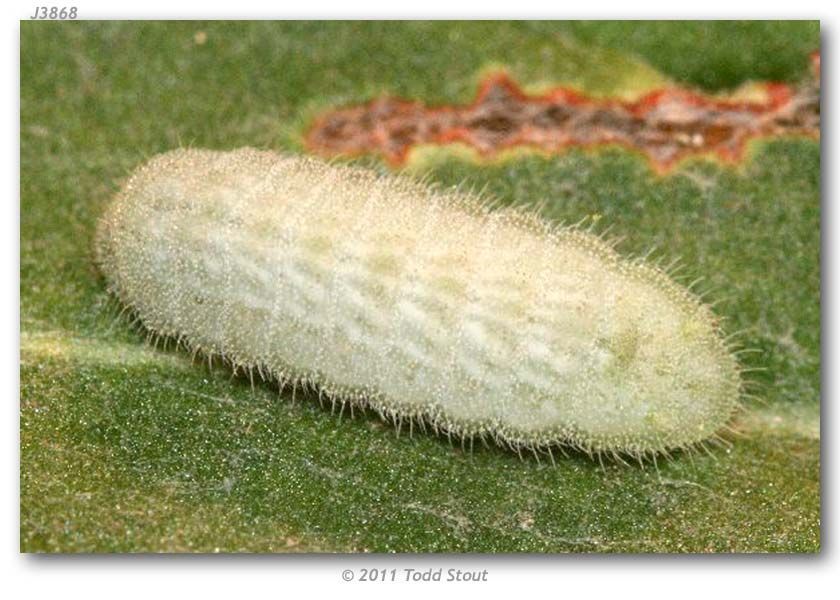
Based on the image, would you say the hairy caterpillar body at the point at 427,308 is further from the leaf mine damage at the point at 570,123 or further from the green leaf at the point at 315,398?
the leaf mine damage at the point at 570,123

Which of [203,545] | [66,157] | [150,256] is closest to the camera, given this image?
[203,545]

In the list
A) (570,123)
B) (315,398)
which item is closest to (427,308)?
(315,398)

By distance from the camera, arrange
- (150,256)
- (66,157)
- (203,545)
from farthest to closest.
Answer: (66,157)
(150,256)
(203,545)

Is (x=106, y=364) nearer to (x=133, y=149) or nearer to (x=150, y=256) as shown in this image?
(x=150, y=256)

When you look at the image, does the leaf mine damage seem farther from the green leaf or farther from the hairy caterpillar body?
the hairy caterpillar body

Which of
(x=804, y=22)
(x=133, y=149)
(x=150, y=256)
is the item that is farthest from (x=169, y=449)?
(x=804, y=22)

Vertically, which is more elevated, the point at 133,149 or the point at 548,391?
the point at 133,149

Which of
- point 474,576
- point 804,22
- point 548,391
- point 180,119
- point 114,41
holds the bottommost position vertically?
point 474,576

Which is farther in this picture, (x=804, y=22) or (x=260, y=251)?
(x=804, y=22)
